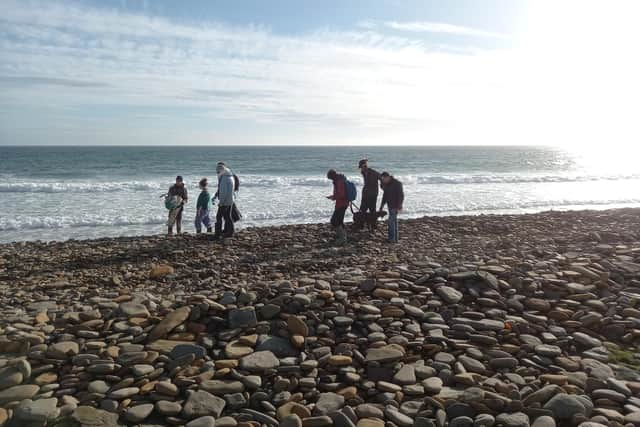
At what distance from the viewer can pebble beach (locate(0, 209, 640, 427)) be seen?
401cm

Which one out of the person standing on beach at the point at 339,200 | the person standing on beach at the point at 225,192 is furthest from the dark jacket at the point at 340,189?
the person standing on beach at the point at 225,192

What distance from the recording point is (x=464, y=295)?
6.24 m

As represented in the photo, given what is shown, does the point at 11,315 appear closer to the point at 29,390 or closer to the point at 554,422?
the point at 29,390

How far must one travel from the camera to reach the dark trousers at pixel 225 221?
11000 mm

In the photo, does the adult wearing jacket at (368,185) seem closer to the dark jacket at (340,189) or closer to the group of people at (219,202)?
the dark jacket at (340,189)

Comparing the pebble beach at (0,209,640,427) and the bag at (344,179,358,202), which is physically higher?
the bag at (344,179,358,202)

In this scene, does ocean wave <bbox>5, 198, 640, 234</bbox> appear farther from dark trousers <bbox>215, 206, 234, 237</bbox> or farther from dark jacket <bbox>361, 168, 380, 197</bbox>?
dark jacket <bbox>361, 168, 380, 197</bbox>

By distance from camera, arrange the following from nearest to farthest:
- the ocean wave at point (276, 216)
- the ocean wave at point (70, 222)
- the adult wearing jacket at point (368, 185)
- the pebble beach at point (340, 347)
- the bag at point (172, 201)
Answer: the pebble beach at point (340, 347)
the adult wearing jacket at point (368, 185)
the bag at point (172, 201)
the ocean wave at point (70, 222)
the ocean wave at point (276, 216)

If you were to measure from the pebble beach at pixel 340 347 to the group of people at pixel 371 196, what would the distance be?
247 centimetres

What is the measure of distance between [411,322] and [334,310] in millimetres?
909

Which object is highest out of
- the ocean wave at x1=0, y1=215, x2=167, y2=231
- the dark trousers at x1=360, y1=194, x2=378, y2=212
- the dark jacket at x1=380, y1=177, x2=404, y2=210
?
the dark jacket at x1=380, y1=177, x2=404, y2=210

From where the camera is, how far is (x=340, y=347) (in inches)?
195

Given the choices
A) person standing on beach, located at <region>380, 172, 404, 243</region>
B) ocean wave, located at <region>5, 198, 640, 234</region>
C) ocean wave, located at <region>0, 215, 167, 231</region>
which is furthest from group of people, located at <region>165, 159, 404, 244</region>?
ocean wave, located at <region>0, 215, 167, 231</region>

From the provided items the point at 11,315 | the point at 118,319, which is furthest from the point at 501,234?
the point at 11,315
